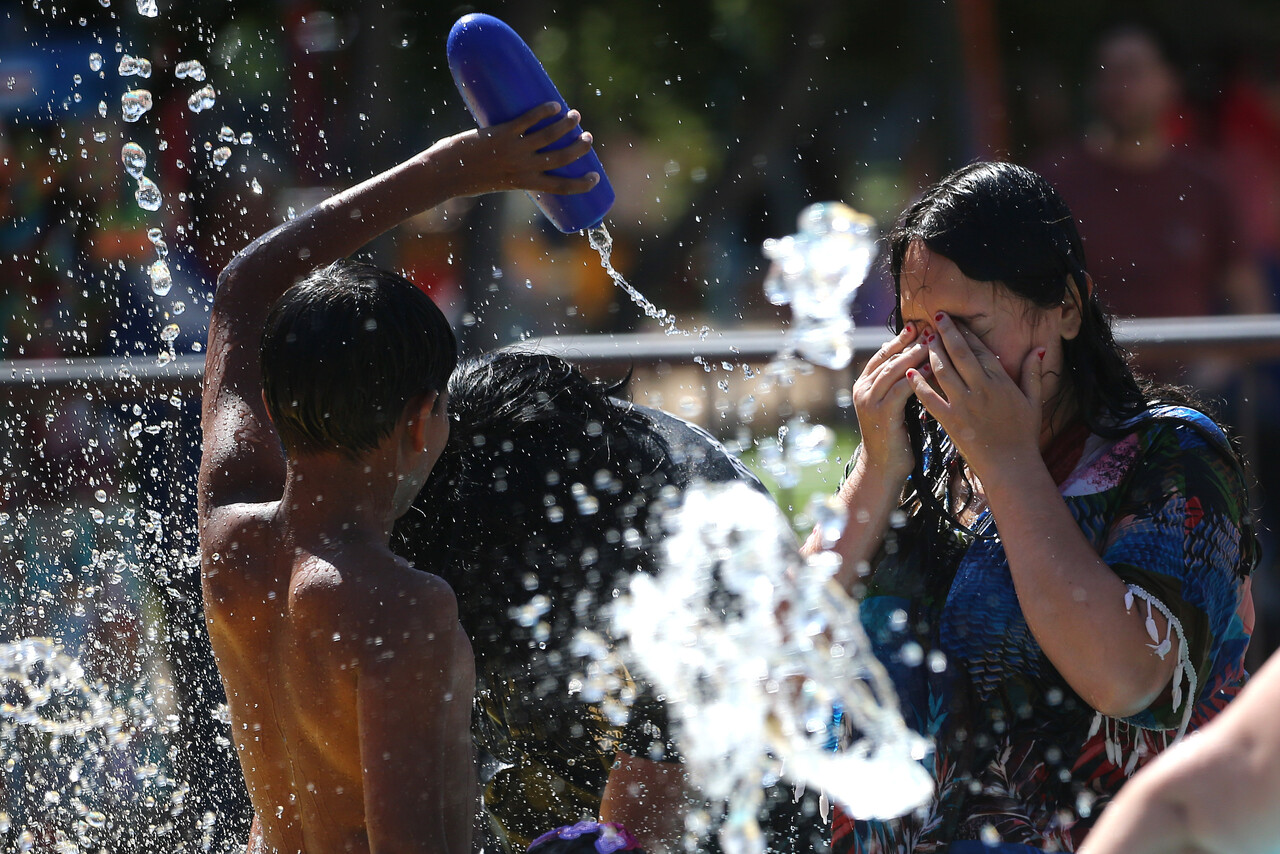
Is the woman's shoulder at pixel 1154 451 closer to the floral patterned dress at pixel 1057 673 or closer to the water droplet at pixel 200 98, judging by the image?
the floral patterned dress at pixel 1057 673

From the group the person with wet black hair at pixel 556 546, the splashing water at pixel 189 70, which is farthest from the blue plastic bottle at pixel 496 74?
the splashing water at pixel 189 70

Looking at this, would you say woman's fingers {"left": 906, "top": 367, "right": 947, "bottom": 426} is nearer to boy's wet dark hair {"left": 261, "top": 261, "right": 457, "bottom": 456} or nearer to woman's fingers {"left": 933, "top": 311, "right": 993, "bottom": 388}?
woman's fingers {"left": 933, "top": 311, "right": 993, "bottom": 388}

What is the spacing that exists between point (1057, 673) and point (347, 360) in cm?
113

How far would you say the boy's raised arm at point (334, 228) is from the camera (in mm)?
2125

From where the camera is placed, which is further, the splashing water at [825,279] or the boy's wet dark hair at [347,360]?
the splashing water at [825,279]

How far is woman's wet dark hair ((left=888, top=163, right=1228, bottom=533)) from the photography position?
202cm

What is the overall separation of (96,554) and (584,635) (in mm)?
2148

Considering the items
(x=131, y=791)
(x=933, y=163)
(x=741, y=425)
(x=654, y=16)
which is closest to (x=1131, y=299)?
(x=741, y=425)

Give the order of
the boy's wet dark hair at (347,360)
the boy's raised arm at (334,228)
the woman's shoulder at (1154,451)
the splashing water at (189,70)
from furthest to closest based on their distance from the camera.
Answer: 1. the splashing water at (189,70)
2. the boy's raised arm at (334,228)
3. the woman's shoulder at (1154,451)
4. the boy's wet dark hair at (347,360)

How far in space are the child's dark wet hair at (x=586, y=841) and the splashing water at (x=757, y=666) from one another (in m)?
0.36

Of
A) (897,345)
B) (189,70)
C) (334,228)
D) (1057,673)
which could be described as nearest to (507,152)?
(334,228)

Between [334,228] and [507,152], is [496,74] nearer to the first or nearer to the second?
[507,152]

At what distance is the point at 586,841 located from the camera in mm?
1842

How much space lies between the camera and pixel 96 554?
12.4ft
